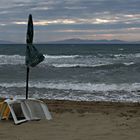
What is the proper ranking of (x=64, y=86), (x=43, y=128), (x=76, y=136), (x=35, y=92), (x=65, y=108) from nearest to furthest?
(x=76, y=136), (x=43, y=128), (x=65, y=108), (x=35, y=92), (x=64, y=86)

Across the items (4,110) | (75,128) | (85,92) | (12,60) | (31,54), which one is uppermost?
(31,54)

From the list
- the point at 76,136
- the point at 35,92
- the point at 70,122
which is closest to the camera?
the point at 76,136

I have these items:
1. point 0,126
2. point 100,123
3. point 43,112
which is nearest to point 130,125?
point 100,123

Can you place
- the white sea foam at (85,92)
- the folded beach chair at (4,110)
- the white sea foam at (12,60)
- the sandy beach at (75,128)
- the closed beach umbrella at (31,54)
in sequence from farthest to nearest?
the white sea foam at (12,60), the white sea foam at (85,92), the folded beach chair at (4,110), the closed beach umbrella at (31,54), the sandy beach at (75,128)

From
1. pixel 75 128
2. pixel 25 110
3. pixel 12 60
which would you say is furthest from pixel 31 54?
pixel 12 60

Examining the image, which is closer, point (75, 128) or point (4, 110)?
point (75, 128)

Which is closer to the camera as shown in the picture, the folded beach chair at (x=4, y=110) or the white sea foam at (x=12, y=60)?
the folded beach chair at (x=4, y=110)

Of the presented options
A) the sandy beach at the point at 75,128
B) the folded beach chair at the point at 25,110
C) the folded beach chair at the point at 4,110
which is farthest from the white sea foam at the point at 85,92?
the folded beach chair at the point at 4,110

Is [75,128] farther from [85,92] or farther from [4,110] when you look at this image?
[85,92]

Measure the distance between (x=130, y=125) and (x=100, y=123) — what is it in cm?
63

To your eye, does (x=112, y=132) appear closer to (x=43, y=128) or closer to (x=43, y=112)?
Result: (x=43, y=128)

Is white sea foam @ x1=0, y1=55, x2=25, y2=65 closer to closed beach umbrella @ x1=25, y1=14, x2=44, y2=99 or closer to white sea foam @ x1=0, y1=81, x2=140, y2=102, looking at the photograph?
white sea foam @ x1=0, y1=81, x2=140, y2=102

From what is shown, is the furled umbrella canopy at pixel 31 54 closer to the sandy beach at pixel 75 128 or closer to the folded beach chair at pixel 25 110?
the folded beach chair at pixel 25 110

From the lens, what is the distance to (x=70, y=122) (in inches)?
318
